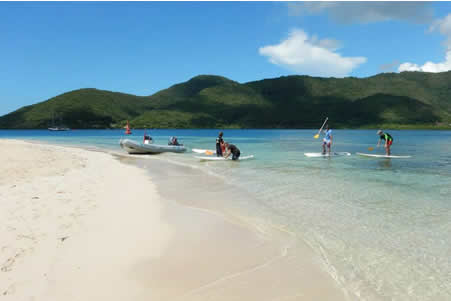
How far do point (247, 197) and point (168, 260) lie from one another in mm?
5483

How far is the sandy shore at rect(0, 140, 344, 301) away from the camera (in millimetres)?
3996

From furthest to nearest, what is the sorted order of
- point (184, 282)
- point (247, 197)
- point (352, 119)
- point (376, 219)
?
point (352, 119) < point (247, 197) < point (376, 219) < point (184, 282)

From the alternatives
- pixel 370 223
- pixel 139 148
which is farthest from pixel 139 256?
pixel 139 148

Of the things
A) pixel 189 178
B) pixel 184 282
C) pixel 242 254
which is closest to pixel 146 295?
pixel 184 282

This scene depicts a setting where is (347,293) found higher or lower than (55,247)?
lower

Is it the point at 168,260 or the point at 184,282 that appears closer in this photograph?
the point at 184,282

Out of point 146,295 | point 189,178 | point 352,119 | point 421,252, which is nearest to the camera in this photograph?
point 146,295

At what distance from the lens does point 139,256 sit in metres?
5.08

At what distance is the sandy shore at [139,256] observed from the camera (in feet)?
13.1

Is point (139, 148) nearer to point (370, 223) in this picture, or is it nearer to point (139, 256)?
point (370, 223)

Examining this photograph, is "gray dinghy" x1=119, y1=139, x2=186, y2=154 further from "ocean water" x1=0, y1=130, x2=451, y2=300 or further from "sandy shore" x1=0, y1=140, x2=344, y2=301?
"sandy shore" x1=0, y1=140, x2=344, y2=301

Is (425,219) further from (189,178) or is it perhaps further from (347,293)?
(189,178)

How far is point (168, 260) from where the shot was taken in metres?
5.02

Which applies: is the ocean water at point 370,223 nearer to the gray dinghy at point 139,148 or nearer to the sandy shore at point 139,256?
the sandy shore at point 139,256
